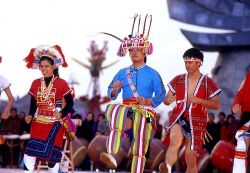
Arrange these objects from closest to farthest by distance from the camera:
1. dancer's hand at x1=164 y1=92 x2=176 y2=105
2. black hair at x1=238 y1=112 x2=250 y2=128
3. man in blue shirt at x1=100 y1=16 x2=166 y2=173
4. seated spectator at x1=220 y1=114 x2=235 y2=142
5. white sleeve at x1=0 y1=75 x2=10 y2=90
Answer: man in blue shirt at x1=100 y1=16 x2=166 y2=173, black hair at x1=238 y1=112 x2=250 y2=128, dancer's hand at x1=164 y1=92 x2=176 y2=105, white sleeve at x1=0 y1=75 x2=10 y2=90, seated spectator at x1=220 y1=114 x2=235 y2=142

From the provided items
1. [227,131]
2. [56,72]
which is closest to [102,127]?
[227,131]

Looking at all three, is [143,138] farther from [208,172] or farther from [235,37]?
[235,37]

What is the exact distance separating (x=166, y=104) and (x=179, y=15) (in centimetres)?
1858

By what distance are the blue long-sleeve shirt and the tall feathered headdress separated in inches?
31.1

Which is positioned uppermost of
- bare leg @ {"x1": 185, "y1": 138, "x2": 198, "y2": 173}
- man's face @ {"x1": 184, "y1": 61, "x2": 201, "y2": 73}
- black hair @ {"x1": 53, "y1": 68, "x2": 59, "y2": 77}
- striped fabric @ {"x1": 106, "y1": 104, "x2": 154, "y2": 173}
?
man's face @ {"x1": 184, "y1": 61, "x2": 201, "y2": 73}

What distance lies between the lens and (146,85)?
26.5ft

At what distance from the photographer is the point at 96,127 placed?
16.4 m

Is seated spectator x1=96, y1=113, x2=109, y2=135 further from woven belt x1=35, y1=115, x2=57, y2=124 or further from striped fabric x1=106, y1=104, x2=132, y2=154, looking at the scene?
striped fabric x1=106, y1=104, x2=132, y2=154

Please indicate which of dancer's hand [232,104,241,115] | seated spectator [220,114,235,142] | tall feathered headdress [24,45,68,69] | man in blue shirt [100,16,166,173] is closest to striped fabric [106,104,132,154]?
man in blue shirt [100,16,166,173]

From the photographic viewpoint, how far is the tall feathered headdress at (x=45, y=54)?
8.38 meters

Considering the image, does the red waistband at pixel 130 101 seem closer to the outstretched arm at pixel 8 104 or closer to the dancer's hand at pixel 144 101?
the dancer's hand at pixel 144 101

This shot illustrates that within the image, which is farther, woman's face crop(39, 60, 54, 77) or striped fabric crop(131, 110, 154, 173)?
woman's face crop(39, 60, 54, 77)

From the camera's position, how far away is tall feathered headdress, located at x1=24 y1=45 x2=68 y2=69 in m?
8.38

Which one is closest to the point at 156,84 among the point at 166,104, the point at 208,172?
the point at 166,104
